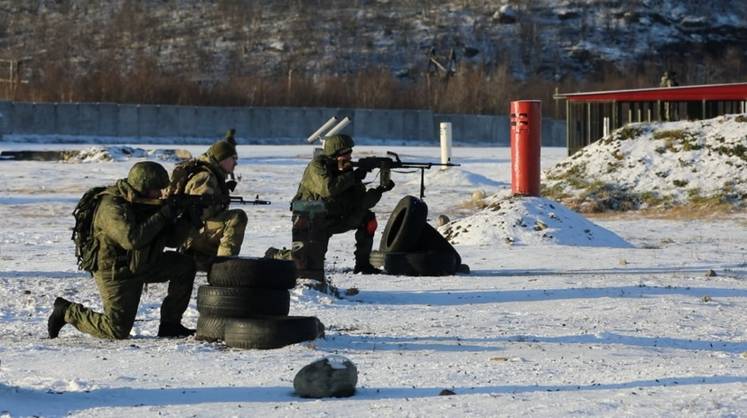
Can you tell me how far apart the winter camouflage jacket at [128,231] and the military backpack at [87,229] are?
0.15 feet

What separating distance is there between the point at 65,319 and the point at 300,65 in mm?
75485

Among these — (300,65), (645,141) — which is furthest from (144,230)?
(300,65)

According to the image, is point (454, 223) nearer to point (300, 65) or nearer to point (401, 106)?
Result: point (401, 106)

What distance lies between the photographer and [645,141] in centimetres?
2748

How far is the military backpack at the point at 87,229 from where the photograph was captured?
10242 mm

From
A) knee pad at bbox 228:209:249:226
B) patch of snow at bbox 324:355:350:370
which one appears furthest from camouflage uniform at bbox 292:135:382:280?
patch of snow at bbox 324:355:350:370

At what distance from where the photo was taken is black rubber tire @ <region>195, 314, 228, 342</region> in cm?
1012

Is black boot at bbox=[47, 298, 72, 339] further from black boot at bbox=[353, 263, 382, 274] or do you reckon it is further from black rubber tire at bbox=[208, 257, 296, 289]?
black boot at bbox=[353, 263, 382, 274]

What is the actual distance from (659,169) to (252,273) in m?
17.1

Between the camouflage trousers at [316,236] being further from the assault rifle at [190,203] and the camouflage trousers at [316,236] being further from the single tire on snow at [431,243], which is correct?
the assault rifle at [190,203]

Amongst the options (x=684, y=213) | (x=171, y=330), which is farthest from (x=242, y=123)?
(x=171, y=330)

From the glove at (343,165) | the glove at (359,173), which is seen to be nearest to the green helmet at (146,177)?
the glove at (343,165)

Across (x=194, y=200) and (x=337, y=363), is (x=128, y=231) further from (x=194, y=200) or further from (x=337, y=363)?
(x=337, y=363)

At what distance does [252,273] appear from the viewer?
33.6ft
